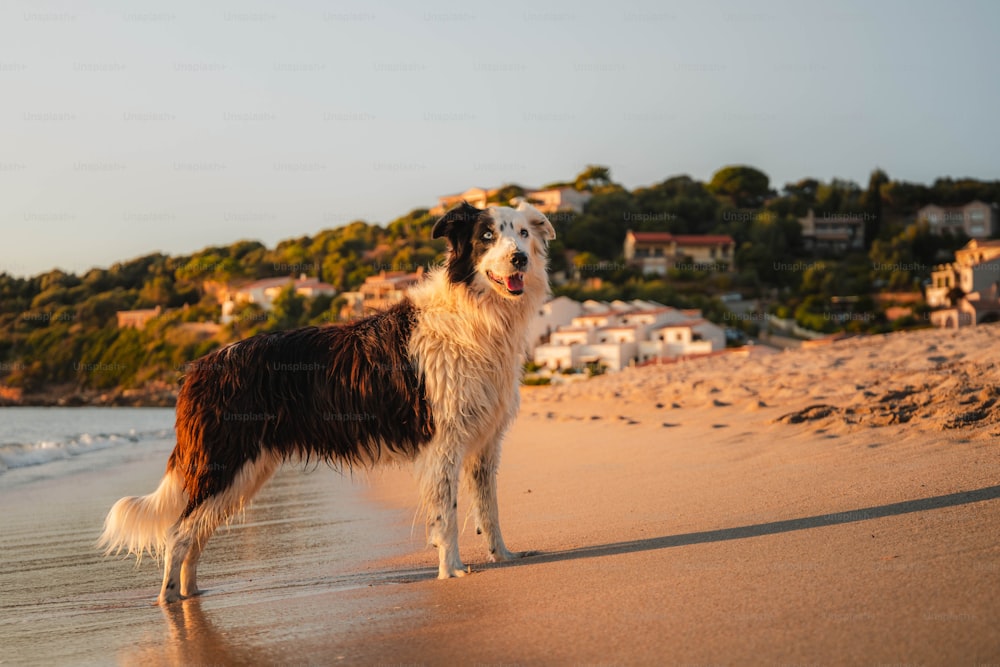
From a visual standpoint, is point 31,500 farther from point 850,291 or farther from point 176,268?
point 176,268

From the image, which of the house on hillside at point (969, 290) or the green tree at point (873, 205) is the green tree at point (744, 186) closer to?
the green tree at point (873, 205)

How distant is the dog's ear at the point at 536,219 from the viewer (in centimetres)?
515

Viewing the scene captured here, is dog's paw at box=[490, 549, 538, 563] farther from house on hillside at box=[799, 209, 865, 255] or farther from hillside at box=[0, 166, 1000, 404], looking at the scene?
house on hillside at box=[799, 209, 865, 255]

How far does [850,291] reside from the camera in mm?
79875

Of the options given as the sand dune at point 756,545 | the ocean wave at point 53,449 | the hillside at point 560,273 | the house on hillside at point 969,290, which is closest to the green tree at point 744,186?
the hillside at point 560,273

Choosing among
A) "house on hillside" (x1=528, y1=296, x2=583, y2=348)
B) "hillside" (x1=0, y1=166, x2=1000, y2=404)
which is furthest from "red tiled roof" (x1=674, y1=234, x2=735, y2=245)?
"house on hillside" (x1=528, y1=296, x2=583, y2=348)

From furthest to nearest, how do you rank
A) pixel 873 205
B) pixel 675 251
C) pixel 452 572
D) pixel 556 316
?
1. pixel 873 205
2. pixel 675 251
3. pixel 556 316
4. pixel 452 572

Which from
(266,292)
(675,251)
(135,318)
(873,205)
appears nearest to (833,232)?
(873,205)

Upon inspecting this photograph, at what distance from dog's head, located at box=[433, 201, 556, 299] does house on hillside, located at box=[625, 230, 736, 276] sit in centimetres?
9264

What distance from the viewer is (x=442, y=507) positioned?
4730 mm

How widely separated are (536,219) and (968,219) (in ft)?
389

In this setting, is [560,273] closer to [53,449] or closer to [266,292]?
[266,292]

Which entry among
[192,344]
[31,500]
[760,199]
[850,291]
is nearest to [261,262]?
[192,344]

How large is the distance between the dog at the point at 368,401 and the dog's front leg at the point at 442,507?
11 millimetres
